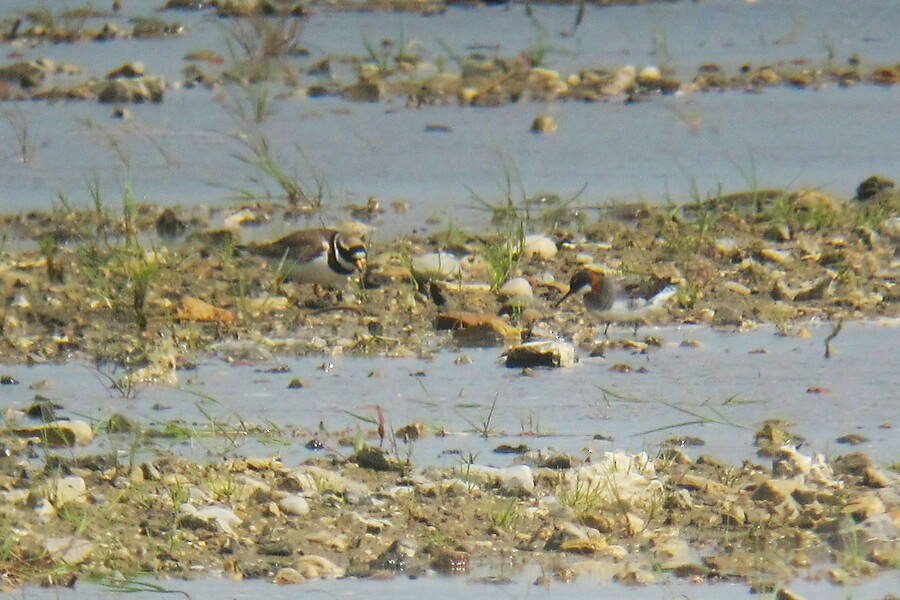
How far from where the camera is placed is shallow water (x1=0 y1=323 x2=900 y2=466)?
4266 mm

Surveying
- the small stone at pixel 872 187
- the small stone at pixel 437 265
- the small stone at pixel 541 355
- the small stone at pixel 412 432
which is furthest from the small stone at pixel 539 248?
the small stone at pixel 412 432

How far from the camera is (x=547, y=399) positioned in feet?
15.5

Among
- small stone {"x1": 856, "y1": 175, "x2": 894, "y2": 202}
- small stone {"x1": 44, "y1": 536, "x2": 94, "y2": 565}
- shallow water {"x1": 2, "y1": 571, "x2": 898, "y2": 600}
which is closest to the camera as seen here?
shallow water {"x1": 2, "y1": 571, "x2": 898, "y2": 600}

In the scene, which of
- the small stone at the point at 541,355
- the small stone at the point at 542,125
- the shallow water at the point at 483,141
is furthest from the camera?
the small stone at the point at 542,125

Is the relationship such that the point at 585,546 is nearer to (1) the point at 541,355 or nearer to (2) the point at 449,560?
(2) the point at 449,560

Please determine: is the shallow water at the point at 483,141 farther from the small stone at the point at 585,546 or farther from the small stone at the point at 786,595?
the small stone at the point at 786,595

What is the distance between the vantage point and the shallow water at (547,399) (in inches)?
168

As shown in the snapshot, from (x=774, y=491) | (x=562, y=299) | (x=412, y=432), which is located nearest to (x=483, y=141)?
(x=562, y=299)

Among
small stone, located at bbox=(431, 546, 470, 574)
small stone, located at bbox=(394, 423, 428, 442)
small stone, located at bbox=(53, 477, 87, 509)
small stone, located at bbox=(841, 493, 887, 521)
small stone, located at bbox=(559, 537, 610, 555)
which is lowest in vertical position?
small stone, located at bbox=(394, 423, 428, 442)

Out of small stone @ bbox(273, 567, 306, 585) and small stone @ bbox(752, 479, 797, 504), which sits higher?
small stone @ bbox(752, 479, 797, 504)

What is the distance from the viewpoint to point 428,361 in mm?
5156

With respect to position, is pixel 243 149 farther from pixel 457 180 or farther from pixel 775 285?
pixel 775 285

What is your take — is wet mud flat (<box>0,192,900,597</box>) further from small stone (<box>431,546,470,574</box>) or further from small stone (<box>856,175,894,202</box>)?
small stone (<box>856,175,894,202</box>)

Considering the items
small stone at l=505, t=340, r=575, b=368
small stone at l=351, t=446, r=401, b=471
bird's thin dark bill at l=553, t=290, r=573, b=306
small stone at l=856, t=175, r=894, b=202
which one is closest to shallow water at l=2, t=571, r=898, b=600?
small stone at l=351, t=446, r=401, b=471
